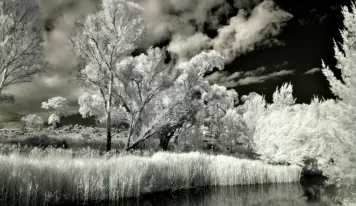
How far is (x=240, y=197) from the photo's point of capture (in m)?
12.3

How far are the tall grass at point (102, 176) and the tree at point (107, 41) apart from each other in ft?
21.7

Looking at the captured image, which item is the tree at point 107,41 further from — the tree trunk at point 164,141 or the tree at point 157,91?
the tree trunk at point 164,141

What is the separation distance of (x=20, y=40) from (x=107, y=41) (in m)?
5.14

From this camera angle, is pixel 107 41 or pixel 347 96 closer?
pixel 347 96

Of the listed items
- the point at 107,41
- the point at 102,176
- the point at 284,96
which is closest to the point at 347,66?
the point at 102,176

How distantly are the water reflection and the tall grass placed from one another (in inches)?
19.2

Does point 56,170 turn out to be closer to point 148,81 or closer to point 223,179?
point 223,179

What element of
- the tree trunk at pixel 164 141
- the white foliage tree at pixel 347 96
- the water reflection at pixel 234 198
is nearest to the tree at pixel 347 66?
the white foliage tree at pixel 347 96

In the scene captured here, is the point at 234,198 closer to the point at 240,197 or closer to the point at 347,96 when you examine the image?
the point at 240,197

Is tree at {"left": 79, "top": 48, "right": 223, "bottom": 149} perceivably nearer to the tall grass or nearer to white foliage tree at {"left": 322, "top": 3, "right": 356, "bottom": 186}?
the tall grass

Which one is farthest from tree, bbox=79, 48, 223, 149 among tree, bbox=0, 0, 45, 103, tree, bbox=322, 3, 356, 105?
tree, bbox=322, 3, 356, 105

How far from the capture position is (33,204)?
8.03m

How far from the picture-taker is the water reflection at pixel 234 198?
10.7m

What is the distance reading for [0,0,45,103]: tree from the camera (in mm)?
17859
